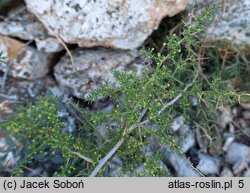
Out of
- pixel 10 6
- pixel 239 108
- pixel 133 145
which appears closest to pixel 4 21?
pixel 10 6

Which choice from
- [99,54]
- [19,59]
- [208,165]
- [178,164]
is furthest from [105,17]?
[208,165]

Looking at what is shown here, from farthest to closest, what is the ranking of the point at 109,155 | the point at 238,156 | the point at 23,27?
1. the point at 23,27
2. the point at 238,156
3. the point at 109,155

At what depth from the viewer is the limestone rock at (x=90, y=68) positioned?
9.46 ft

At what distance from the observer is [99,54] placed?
2951mm

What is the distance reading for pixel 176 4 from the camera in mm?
2770

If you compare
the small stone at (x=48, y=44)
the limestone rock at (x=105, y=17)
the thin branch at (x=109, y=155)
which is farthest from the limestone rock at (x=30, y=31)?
the thin branch at (x=109, y=155)

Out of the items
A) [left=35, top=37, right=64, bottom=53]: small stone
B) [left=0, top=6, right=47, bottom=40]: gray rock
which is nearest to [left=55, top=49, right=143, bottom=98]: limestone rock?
[left=35, top=37, right=64, bottom=53]: small stone

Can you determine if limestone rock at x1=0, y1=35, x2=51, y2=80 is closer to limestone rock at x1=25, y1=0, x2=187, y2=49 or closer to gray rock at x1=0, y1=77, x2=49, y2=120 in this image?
gray rock at x1=0, y1=77, x2=49, y2=120

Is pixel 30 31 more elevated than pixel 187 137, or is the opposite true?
pixel 30 31

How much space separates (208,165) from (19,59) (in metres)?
1.55

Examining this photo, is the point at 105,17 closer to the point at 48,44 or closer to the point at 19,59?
the point at 48,44

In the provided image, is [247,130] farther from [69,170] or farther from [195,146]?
[69,170]

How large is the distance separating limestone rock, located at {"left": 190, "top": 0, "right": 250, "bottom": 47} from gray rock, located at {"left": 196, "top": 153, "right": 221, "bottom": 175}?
2.80 feet

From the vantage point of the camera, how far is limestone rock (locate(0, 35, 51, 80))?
2928 mm
